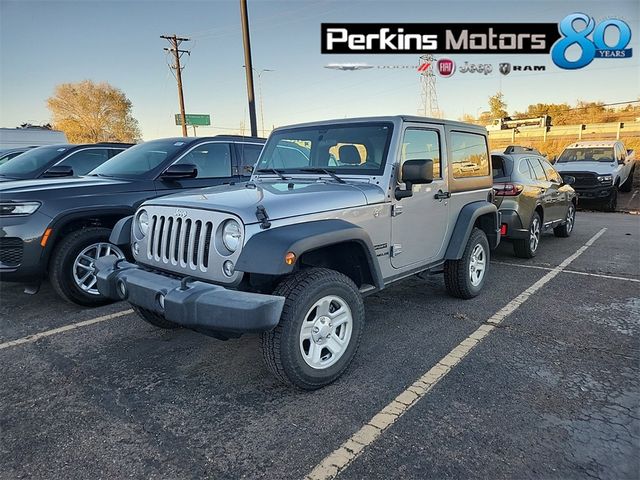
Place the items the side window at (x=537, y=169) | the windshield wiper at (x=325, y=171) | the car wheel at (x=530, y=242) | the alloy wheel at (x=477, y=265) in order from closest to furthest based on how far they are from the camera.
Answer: the windshield wiper at (x=325, y=171) < the alloy wheel at (x=477, y=265) < the car wheel at (x=530, y=242) < the side window at (x=537, y=169)

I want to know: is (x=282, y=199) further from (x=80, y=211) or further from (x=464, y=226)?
(x=80, y=211)

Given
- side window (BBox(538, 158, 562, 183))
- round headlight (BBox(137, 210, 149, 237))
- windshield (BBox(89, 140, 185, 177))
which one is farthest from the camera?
side window (BBox(538, 158, 562, 183))

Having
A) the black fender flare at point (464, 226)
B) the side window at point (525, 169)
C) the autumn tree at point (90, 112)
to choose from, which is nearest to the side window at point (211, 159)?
the black fender flare at point (464, 226)

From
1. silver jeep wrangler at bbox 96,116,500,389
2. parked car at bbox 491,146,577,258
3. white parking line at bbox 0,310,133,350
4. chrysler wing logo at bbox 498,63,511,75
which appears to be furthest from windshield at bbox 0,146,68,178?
chrysler wing logo at bbox 498,63,511,75

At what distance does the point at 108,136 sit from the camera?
162ft

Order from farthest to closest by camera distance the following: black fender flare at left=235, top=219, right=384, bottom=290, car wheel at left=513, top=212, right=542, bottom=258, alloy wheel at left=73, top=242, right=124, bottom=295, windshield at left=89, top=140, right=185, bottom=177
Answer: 1. car wheel at left=513, top=212, right=542, bottom=258
2. windshield at left=89, top=140, right=185, bottom=177
3. alloy wheel at left=73, top=242, right=124, bottom=295
4. black fender flare at left=235, top=219, right=384, bottom=290

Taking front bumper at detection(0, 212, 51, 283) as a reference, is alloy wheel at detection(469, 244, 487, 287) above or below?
below

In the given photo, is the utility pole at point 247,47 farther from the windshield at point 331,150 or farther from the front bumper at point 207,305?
the front bumper at point 207,305

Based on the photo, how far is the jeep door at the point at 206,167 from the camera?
5238 mm

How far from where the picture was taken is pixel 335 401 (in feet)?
9.17

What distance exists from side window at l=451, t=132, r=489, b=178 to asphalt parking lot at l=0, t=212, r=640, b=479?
152 centimetres

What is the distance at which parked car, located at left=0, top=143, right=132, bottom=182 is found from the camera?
6.36 metres

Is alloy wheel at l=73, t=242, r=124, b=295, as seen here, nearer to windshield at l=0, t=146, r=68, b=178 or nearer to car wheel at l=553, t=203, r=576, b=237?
windshield at l=0, t=146, r=68, b=178

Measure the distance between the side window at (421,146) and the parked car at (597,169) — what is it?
36.7ft
